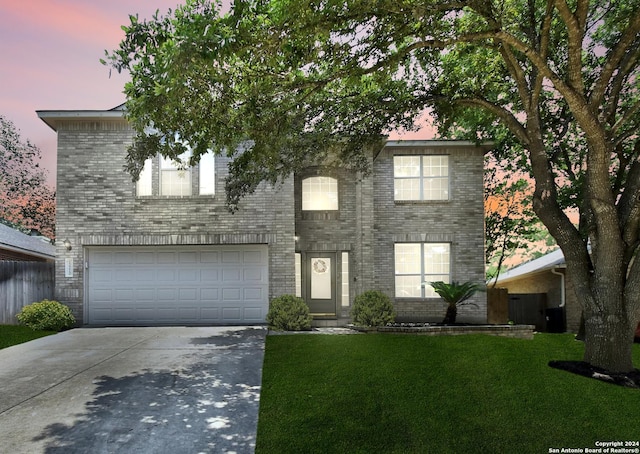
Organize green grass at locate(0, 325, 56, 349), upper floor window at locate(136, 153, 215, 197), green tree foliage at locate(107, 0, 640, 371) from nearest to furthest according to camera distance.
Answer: green tree foliage at locate(107, 0, 640, 371), green grass at locate(0, 325, 56, 349), upper floor window at locate(136, 153, 215, 197)

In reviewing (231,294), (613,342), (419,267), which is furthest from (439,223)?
(613,342)

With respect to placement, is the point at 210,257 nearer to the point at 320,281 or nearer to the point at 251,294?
the point at 251,294

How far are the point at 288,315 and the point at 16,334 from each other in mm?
6903

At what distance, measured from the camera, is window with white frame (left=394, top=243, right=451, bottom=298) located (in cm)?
1639

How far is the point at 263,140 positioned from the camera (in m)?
10.1

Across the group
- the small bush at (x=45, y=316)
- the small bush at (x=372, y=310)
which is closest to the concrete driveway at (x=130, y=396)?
the small bush at (x=45, y=316)

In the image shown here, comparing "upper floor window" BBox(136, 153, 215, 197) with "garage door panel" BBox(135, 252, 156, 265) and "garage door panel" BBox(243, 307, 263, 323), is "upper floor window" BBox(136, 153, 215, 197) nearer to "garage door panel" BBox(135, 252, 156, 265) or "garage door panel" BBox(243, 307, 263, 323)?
"garage door panel" BBox(135, 252, 156, 265)

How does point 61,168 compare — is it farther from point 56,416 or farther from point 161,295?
point 56,416

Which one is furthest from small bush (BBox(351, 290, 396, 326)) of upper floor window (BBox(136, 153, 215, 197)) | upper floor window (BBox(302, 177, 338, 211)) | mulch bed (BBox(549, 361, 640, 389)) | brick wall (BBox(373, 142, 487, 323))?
upper floor window (BBox(136, 153, 215, 197))

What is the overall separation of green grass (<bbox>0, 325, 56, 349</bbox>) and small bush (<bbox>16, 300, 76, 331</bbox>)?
25cm

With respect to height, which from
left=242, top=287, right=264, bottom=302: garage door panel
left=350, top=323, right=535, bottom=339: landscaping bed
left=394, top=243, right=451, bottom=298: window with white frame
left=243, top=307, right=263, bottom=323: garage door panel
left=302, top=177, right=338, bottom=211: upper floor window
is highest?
left=302, top=177, right=338, bottom=211: upper floor window

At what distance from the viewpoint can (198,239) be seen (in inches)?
571

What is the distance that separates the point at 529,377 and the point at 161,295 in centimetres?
1046

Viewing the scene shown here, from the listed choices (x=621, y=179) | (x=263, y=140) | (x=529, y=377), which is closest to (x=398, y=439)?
(x=529, y=377)
